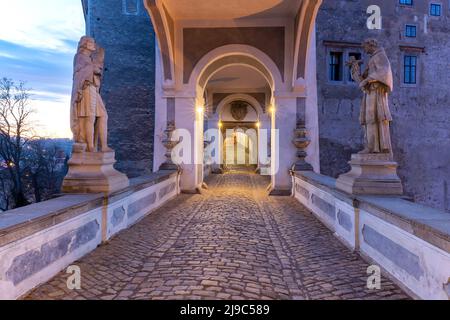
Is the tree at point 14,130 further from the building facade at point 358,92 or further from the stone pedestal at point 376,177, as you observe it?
the stone pedestal at point 376,177

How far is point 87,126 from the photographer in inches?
189

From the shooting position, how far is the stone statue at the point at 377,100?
14.8 feet

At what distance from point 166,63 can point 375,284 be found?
28.6 feet

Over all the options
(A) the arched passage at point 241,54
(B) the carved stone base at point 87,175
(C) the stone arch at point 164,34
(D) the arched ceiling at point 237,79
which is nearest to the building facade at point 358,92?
(D) the arched ceiling at point 237,79

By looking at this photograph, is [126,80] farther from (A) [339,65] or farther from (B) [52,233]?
(B) [52,233]

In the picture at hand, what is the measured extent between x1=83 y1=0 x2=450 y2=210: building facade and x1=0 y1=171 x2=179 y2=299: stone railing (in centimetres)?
1659

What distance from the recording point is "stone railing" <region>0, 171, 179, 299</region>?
2846 mm

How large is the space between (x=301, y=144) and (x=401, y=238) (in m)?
6.62

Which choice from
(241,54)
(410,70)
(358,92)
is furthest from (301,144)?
(410,70)

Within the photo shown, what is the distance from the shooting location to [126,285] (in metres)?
3.44

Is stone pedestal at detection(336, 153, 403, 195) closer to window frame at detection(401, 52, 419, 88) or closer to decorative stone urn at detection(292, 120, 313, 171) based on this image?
decorative stone urn at detection(292, 120, 313, 171)

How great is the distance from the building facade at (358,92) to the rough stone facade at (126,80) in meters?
0.06

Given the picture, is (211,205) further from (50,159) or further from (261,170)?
(50,159)
